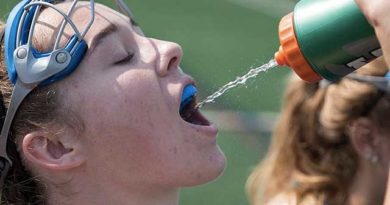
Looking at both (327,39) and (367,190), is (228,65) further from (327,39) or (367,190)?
(327,39)

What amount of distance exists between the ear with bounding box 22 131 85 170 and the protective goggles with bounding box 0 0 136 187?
0.04 meters

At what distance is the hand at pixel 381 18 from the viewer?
1280 mm

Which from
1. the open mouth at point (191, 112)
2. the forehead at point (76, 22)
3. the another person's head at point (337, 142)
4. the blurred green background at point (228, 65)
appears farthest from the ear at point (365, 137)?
the forehead at point (76, 22)

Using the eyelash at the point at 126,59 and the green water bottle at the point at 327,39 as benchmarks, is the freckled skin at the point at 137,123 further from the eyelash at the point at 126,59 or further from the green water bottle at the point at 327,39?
the green water bottle at the point at 327,39

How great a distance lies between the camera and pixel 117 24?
153 cm

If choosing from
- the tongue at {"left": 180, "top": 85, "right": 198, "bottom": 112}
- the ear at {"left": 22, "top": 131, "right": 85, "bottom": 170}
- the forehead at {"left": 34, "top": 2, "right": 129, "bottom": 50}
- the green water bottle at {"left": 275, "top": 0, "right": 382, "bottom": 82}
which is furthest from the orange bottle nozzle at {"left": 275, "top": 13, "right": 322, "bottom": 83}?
the ear at {"left": 22, "top": 131, "right": 85, "bottom": 170}

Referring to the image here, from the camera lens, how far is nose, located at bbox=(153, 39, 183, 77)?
149 centimetres

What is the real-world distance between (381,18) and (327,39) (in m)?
0.16

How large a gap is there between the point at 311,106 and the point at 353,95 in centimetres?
12

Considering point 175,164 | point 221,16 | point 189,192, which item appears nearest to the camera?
point 175,164

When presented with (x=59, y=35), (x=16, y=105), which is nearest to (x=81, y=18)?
(x=59, y=35)

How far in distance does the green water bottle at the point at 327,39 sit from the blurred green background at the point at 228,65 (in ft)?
4.30

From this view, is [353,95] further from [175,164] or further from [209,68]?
[209,68]

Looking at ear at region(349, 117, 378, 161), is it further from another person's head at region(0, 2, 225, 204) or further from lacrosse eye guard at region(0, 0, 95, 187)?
lacrosse eye guard at region(0, 0, 95, 187)
